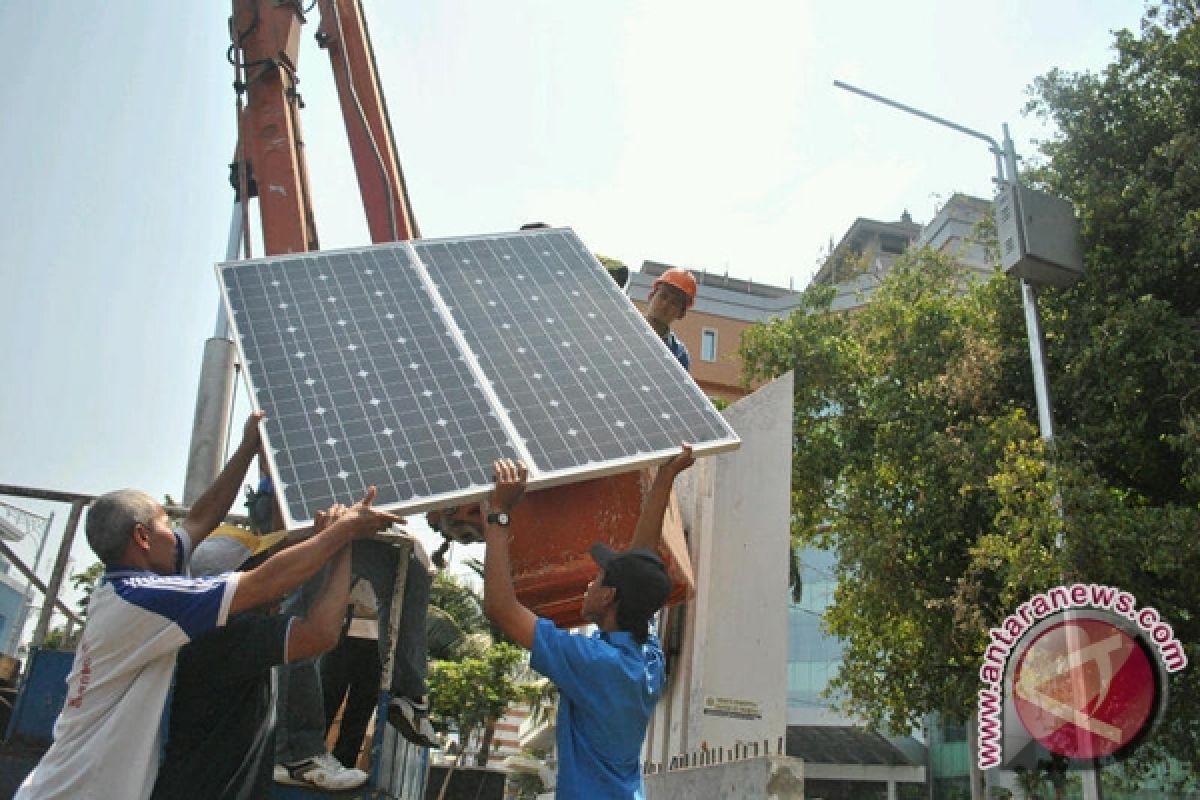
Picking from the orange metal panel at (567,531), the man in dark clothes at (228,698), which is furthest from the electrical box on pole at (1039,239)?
the man in dark clothes at (228,698)

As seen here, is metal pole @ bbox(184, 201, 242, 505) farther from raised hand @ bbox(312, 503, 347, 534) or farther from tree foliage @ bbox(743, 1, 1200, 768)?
tree foliage @ bbox(743, 1, 1200, 768)

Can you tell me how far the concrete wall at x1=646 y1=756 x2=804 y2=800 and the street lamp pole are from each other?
9748 mm

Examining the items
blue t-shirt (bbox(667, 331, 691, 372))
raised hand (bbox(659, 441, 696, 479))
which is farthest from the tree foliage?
raised hand (bbox(659, 441, 696, 479))

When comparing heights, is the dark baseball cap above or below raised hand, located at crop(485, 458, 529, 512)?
below

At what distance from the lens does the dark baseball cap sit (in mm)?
3480

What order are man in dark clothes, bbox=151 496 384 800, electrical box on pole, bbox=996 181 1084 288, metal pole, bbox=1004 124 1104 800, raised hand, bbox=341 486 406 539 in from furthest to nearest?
electrical box on pole, bbox=996 181 1084 288, metal pole, bbox=1004 124 1104 800, raised hand, bbox=341 486 406 539, man in dark clothes, bbox=151 496 384 800

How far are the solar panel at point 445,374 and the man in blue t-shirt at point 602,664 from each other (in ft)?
2.02

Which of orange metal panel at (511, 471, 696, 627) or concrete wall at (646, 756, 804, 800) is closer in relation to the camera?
concrete wall at (646, 756, 804, 800)

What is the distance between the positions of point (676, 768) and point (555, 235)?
359cm

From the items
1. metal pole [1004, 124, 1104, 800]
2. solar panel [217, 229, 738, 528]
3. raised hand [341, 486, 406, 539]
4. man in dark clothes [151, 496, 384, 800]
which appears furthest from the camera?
metal pole [1004, 124, 1104, 800]

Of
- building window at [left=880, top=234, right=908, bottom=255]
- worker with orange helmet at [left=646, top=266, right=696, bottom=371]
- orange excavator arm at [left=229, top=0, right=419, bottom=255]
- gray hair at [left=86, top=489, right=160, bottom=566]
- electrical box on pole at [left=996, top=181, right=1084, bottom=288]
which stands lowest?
gray hair at [left=86, top=489, right=160, bottom=566]

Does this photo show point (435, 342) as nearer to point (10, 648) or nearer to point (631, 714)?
point (631, 714)

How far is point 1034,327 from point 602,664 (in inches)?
546

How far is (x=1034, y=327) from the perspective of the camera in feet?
49.9
